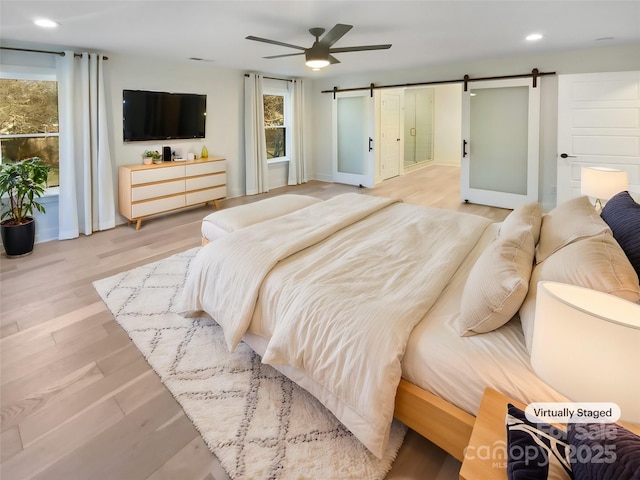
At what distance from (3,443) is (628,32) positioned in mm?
6381

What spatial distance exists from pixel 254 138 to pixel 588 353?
6.83 metres

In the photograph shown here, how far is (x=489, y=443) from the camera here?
113 cm

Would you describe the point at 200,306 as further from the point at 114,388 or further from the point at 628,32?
the point at 628,32

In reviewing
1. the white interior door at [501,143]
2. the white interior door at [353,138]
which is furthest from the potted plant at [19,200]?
the white interior door at [501,143]

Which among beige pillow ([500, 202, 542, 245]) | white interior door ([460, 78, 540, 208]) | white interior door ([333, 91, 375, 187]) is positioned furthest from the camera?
white interior door ([333, 91, 375, 187])

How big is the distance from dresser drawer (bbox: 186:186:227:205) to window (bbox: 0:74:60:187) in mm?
1736

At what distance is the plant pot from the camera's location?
3.98m

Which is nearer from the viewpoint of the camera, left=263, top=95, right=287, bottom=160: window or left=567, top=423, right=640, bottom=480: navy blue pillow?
left=567, top=423, right=640, bottom=480: navy blue pillow

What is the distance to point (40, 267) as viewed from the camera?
12.5 feet

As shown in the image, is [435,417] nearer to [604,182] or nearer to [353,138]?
[604,182]

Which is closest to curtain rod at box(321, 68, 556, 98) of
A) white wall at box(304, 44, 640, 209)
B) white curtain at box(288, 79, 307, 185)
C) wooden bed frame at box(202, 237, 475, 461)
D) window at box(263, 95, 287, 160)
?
white wall at box(304, 44, 640, 209)

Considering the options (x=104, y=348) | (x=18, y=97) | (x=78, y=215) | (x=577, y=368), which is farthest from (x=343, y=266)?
(x=18, y=97)

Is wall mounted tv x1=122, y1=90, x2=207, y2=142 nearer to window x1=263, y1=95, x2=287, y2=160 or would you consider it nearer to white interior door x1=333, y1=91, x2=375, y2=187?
window x1=263, y1=95, x2=287, y2=160

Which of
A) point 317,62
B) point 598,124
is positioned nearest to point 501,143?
point 598,124
